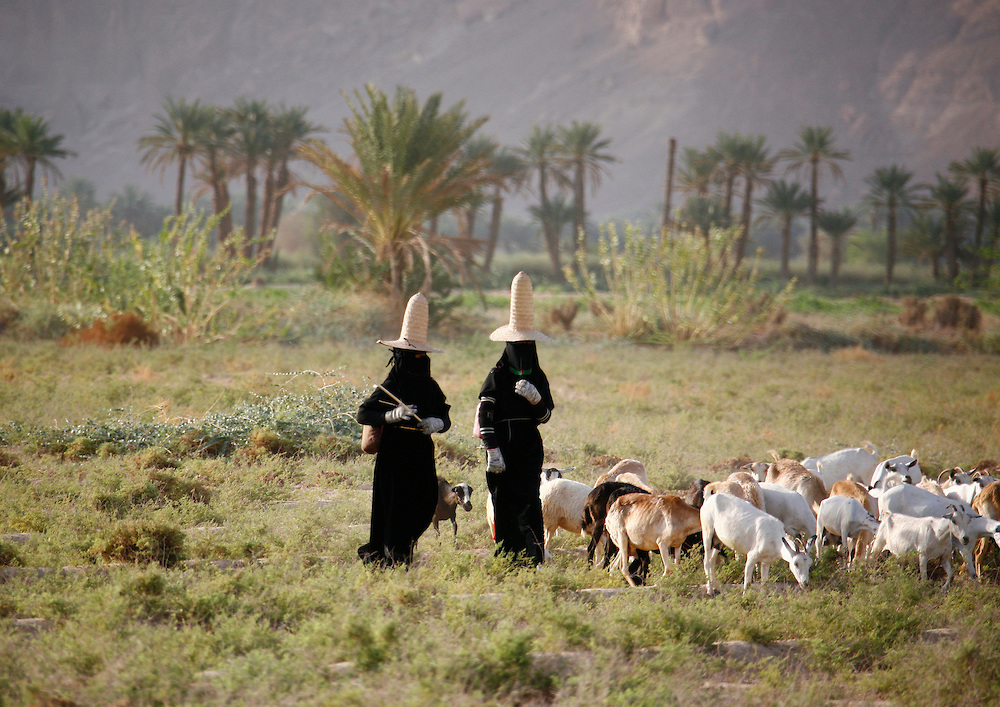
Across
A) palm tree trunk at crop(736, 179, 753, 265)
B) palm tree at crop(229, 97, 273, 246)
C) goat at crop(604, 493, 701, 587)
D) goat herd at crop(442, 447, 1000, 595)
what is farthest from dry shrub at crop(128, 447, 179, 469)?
palm tree trunk at crop(736, 179, 753, 265)

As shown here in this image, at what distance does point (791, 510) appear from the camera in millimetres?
4727

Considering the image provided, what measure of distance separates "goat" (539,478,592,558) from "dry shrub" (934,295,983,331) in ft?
55.7

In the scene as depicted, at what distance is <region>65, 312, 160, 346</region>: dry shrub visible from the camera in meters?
12.0

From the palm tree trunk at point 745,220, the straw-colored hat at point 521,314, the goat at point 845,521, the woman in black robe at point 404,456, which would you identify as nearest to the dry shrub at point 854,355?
the goat at point 845,521

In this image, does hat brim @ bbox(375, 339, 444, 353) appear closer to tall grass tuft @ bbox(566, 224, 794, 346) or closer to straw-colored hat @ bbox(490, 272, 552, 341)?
straw-colored hat @ bbox(490, 272, 552, 341)

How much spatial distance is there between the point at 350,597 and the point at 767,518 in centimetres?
227

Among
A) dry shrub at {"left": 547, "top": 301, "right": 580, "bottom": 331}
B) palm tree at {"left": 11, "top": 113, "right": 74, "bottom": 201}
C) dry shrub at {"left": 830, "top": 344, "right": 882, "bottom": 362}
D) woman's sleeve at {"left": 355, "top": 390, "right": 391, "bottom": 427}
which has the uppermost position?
palm tree at {"left": 11, "top": 113, "right": 74, "bottom": 201}

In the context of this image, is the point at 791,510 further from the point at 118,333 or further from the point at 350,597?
the point at 118,333

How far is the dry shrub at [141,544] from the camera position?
168 inches

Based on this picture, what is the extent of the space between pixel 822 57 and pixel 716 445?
167 m

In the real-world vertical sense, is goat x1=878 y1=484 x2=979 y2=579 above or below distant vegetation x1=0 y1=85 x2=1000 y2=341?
below

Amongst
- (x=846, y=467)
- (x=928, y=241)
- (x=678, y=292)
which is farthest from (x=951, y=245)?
(x=846, y=467)

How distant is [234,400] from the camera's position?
8.48 metres

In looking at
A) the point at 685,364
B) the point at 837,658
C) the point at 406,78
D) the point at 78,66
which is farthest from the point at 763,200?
the point at 78,66
